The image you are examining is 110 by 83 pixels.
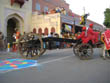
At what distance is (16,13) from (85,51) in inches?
528

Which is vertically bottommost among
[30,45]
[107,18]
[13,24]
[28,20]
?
[30,45]

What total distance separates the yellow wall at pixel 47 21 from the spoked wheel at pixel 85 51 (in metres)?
10.9

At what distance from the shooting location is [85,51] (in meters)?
7.62

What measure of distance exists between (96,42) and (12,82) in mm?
5362

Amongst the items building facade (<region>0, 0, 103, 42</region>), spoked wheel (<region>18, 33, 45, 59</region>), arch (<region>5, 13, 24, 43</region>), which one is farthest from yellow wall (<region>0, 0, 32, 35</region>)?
spoked wheel (<region>18, 33, 45, 59</region>)

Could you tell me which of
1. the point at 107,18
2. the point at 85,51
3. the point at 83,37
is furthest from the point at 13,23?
the point at 107,18

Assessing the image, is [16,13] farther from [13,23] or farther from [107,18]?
[107,18]

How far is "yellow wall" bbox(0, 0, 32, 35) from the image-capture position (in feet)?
55.0

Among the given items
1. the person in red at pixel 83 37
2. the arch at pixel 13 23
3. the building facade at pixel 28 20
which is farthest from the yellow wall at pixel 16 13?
the person in red at pixel 83 37

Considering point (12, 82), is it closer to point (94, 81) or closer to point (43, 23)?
point (94, 81)

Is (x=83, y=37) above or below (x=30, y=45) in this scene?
above

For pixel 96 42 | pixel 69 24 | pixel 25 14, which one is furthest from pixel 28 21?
pixel 96 42

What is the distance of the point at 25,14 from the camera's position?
1961cm

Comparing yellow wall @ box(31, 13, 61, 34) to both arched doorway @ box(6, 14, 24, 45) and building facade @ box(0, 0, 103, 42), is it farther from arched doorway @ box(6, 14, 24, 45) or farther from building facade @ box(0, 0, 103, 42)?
arched doorway @ box(6, 14, 24, 45)
